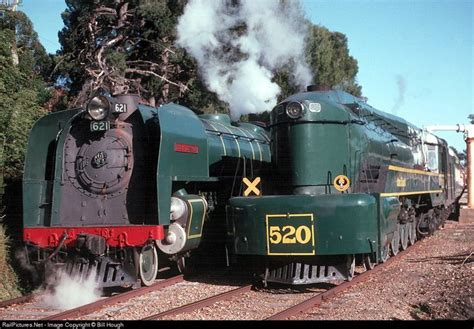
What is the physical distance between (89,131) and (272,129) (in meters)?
2.98

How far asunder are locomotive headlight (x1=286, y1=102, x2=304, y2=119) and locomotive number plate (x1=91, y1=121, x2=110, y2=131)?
9.23 ft

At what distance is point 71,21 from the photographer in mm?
21672

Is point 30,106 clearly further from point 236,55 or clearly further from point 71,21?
point 71,21

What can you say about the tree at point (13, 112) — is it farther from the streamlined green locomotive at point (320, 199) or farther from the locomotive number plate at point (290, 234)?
the locomotive number plate at point (290, 234)

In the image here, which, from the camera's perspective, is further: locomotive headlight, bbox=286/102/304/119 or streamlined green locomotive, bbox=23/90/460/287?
locomotive headlight, bbox=286/102/304/119

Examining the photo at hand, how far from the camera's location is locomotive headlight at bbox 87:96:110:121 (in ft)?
28.1

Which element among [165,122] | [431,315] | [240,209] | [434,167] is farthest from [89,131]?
A: [434,167]

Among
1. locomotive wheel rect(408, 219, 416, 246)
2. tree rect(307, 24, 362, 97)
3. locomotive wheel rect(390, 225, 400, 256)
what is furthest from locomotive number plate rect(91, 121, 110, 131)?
tree rect(307, 24, 362, 97)

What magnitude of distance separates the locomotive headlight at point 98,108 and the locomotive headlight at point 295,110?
283cm

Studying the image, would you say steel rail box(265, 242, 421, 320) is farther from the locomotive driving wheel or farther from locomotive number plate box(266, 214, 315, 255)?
the locomotive driving wheel

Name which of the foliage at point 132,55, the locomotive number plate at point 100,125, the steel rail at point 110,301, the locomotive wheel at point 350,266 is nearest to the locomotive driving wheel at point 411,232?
the locomotive wheel at point 350,266

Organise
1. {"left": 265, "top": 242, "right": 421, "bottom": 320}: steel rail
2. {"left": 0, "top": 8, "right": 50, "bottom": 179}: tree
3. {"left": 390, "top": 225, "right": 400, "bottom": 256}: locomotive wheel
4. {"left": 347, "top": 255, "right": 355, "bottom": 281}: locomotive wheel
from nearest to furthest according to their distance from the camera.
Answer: {"left": 265, "top": 242, "right": 421, "bottom": 320}: steel rail → {"left": 347, "top": 255, "right": 355, "bottom": 281}: locomotive wheel → {"left": 0, "top": 8, "right": 50, "bottom": 179}: tree → {"left": 390, "top": 225, "right": 400, "bottom": 256}: locomotive wheel

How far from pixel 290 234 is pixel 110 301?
8.62 feet

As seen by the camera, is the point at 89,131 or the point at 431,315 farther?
the point at 89,131
